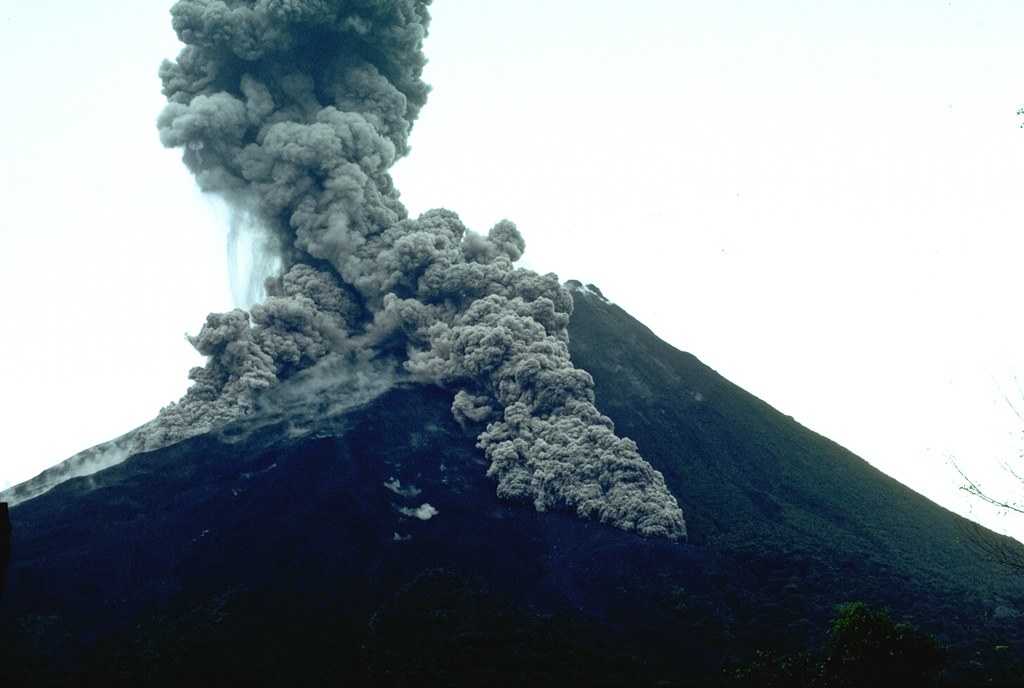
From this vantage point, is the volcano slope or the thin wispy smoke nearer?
the volcano slope

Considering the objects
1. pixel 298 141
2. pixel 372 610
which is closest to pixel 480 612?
pixel 372 610

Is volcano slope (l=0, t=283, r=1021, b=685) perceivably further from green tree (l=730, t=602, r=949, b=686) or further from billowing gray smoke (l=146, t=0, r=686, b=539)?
green tree (l=730, t=602, r=949, b=686)

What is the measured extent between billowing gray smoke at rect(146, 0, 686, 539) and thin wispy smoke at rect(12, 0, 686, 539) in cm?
7

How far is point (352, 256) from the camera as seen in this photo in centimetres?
3928

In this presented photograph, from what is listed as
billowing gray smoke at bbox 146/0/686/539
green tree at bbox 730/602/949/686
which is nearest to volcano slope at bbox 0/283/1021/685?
billowing gray smoke at bbox 146/0/686/539

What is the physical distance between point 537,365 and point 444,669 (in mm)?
13189

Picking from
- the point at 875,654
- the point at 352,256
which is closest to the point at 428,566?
the point at 875,654

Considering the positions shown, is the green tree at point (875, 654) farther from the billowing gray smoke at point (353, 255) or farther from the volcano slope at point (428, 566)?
the billowing gray smoke at point (353, 255)

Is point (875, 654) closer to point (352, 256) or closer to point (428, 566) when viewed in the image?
point (428, 566)

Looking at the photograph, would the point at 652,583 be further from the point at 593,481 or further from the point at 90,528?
the point at 90,528

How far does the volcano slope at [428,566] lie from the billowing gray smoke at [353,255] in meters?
1.67

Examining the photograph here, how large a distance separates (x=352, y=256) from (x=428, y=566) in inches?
572

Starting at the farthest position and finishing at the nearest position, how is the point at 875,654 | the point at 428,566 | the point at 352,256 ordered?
the point at 352,256 < the point at 428,566 < the point at 875,654

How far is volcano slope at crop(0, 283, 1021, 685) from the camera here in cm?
2495
